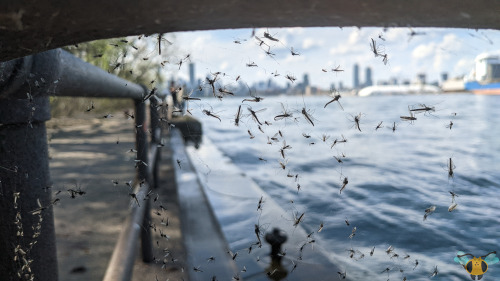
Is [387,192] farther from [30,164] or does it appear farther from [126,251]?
[30,164]

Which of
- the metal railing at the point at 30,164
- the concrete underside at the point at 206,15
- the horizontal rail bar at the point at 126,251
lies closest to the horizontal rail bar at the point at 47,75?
the metal railing at the point at 30,164

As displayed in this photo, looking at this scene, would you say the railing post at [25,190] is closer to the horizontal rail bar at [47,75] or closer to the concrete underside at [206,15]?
the horizontal rail bar at [47,75]

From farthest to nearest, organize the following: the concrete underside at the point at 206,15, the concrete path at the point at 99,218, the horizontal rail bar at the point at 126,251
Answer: the concrete path at the point at 99,218
the horizontal rail bar at the point at 126,251
the concrete underside at the point at 206,15

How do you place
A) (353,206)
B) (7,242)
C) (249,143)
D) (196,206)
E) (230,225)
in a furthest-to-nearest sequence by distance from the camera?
(249,143) → (353,206) → (196,206) → (230,225) → (7,242)

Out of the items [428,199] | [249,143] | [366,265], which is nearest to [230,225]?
[366,265]

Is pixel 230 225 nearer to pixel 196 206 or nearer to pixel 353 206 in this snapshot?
pixel 196 206

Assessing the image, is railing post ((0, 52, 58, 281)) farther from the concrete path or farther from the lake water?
the lake water

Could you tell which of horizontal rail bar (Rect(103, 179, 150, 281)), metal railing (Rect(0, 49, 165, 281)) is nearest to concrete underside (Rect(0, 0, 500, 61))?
metal railing (Rect(0, 49, 165, 281))
